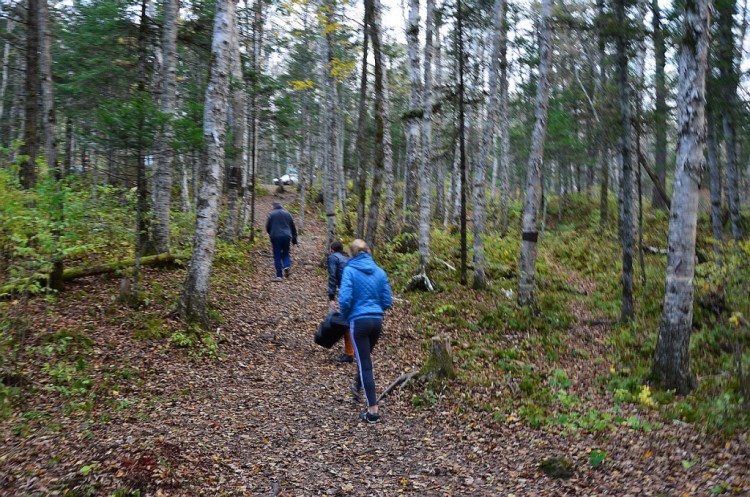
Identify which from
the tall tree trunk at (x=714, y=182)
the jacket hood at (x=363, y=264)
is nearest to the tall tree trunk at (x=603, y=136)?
the tall tree trunk at (x=714, y=182)

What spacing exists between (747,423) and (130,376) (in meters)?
7.54

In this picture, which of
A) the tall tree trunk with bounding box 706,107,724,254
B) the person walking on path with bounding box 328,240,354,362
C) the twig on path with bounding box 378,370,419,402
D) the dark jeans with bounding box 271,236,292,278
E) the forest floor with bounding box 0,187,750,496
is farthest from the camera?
the dark jeans with bounding box 271,236,292,278

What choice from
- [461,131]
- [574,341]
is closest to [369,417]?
[574,341]

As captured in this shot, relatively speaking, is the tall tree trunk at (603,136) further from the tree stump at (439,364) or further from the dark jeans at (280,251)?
the dark jeans at (280,251)

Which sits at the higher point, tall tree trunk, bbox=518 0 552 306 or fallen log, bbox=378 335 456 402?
tall tree trunk, bbox=518 0 552 306

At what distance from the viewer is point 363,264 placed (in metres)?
5.92

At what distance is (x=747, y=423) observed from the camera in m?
5.46

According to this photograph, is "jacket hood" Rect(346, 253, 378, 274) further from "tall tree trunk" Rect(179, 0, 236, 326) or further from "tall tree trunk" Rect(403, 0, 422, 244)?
"tall tree trunk" Rect(403, 0, 422, 244)

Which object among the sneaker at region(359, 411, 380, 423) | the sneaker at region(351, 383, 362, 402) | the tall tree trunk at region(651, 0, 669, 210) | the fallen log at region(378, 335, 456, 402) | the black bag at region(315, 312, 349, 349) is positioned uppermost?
the tall tree trunk at region(651, 0, 669, 210)

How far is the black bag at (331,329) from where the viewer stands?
6898mm

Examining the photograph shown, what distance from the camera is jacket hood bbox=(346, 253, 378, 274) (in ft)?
19.2

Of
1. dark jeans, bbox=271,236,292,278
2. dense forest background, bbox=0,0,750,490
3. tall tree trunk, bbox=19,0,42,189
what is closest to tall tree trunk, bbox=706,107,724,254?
dense forest background, bbox=0,0,750,490

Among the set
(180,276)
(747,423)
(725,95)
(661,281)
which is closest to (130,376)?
(180,276)

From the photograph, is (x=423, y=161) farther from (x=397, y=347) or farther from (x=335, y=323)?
(x=335, y=323)
